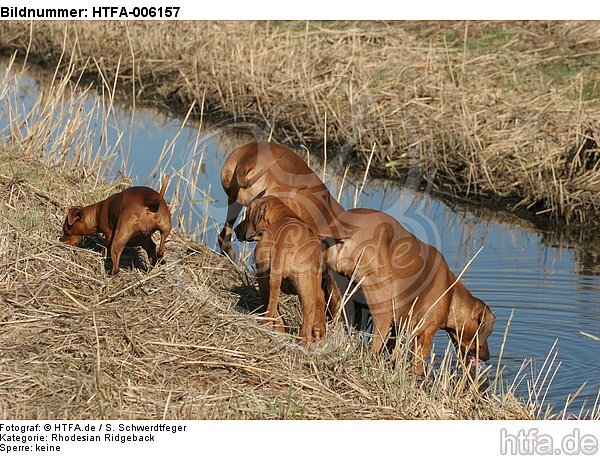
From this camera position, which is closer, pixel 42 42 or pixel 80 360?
pixel 80 360

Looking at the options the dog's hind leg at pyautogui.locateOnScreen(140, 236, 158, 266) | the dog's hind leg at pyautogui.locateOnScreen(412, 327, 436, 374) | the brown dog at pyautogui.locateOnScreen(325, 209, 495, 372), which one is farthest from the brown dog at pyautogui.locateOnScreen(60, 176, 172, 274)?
the dog's hind leg at pyautogui.locateOnScreen(412, 327, 436, 374)

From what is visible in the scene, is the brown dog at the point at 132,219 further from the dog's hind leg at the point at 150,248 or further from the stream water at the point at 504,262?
the stream water at the point at 504,262

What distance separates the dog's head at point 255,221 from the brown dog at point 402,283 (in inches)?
17.4

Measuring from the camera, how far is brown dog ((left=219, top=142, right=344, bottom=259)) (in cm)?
705

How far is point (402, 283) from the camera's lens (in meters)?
6.65

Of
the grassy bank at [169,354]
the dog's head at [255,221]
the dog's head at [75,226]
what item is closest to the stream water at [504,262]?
the grassy bank at [169,354]

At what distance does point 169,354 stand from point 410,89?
864cm

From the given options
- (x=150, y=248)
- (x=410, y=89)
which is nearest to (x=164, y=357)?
(x=150, y=248)

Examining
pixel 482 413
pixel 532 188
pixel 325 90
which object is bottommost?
pixel 482 413

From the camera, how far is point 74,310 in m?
6.45

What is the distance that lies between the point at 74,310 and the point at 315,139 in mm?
7777

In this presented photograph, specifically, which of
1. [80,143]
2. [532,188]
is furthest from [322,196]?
[532,188]

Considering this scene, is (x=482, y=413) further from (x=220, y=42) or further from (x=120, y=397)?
(x=220, y=42)

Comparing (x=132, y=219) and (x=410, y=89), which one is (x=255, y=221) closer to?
(x=132, y=219)
